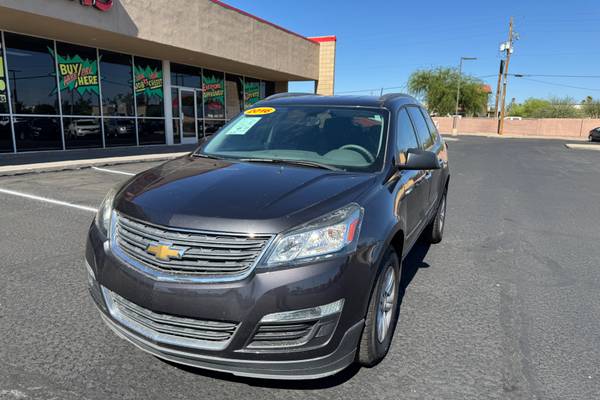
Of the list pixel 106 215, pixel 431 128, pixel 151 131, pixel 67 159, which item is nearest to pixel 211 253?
pixel 106 215

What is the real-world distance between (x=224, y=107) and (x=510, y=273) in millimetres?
18333

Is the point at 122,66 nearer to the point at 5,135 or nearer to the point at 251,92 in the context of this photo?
the point at 5,135

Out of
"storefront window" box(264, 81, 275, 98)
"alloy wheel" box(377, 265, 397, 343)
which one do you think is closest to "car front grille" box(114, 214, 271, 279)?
"alloy wheel" box(377, 265, 397, 343)

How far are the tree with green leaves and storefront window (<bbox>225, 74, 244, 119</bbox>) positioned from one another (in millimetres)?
44608

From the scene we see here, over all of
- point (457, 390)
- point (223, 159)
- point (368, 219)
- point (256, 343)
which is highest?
point (223, 159)

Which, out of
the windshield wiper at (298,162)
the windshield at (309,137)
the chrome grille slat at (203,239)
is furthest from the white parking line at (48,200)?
the chrome grille slat at (203,239)

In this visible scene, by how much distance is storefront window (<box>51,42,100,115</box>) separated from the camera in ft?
44.1

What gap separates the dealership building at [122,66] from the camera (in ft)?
39.5

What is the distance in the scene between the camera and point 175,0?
13.8m

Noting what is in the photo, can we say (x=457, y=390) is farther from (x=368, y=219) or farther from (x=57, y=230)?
Result: (x=57, y=230)

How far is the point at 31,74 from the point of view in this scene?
12.7 m

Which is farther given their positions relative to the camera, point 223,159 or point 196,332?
point 223,159

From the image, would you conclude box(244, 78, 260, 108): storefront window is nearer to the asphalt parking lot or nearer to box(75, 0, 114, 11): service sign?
box(75, 0, 114, 11): service sign

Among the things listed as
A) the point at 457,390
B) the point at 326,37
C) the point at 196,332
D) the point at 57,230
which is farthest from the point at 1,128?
the point at 326,37
